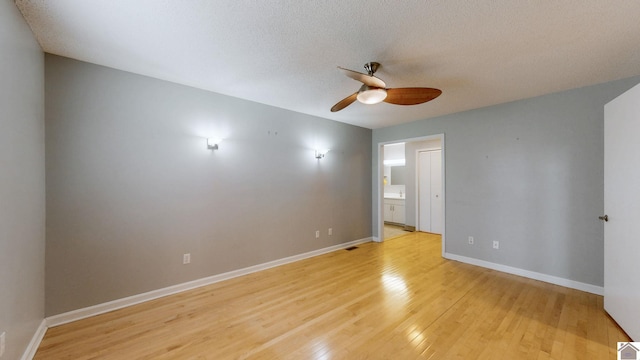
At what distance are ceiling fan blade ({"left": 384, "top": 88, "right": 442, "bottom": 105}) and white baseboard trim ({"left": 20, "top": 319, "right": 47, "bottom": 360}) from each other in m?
3.59

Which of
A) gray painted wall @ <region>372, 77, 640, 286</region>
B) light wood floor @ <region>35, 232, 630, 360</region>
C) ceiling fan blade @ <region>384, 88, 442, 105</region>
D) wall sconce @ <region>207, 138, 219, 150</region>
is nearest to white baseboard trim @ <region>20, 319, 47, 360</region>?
light wood floor @ <region>35, 232, 630, 360</region>

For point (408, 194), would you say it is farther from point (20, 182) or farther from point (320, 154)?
point (20, 182)

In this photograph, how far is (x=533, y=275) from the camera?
10.9 ft

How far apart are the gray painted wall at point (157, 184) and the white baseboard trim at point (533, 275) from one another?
259 cm

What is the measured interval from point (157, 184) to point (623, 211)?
4.62 metres

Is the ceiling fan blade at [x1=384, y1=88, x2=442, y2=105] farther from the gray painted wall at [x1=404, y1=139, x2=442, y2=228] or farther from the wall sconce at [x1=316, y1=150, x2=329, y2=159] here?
the gray painted wall at [x1=404, y1=139, x2=442, y2=228]

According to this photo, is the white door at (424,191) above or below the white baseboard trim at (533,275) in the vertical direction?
above

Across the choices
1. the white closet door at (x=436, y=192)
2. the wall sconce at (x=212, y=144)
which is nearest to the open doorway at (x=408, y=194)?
the white closet door at (x=436, y=192)

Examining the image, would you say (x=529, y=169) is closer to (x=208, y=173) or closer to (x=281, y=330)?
(x=281, y=330)

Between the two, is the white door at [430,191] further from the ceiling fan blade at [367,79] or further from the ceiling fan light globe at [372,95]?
the ceiling fan blade at [367,79]

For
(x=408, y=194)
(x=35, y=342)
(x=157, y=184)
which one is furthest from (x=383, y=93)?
(x=408, y=194)

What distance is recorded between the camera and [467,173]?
157 inches

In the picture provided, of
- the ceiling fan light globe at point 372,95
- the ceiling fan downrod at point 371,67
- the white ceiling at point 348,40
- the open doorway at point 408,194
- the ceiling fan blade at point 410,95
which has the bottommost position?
the open doorway at point 408,194

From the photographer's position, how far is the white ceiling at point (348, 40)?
1.66 m
